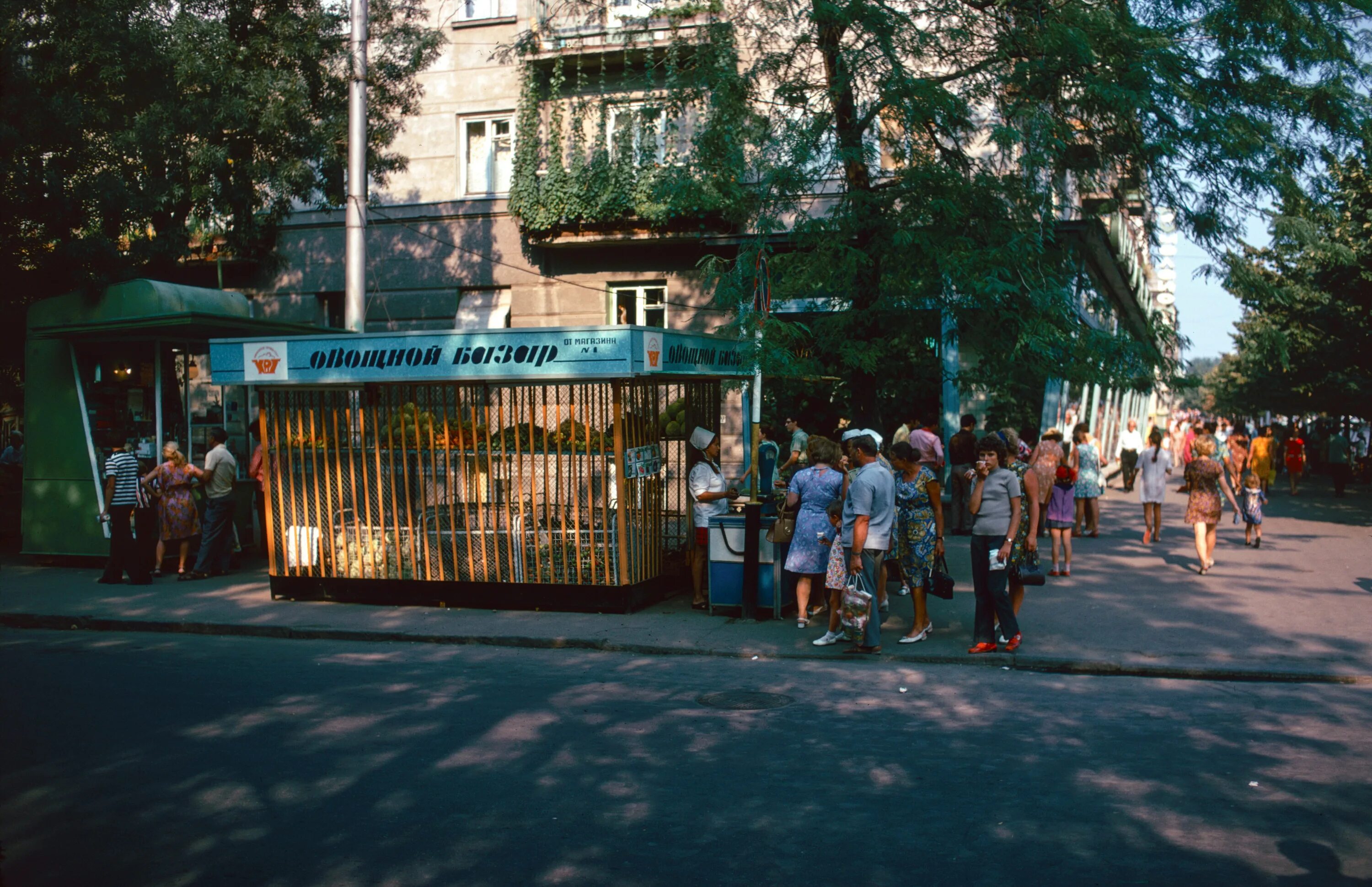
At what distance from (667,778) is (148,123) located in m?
13.7

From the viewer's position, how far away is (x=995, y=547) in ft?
31.1

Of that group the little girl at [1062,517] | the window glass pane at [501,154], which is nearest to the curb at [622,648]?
the little girl at [1062,517]

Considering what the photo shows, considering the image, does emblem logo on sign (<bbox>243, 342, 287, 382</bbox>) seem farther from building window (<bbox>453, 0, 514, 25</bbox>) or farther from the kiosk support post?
building window (<bbox>453, 0, 514, 25</bbox>)

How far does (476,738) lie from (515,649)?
3173 millimetres

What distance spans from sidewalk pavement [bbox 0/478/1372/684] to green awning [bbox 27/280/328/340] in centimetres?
312

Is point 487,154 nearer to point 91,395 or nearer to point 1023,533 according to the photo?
point 91,395

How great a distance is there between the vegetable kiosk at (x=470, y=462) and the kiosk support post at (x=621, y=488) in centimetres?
2

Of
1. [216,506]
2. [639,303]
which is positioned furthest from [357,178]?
[639,303]

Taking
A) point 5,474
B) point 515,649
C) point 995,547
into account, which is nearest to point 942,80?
point 995,547

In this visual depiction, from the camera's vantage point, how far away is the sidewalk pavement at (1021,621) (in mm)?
9414

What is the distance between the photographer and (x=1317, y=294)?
25047mm

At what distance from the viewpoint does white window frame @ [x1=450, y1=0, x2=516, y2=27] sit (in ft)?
72.1

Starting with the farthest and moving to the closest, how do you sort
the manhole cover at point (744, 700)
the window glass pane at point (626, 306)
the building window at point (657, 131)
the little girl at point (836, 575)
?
the window glass pane at point (626, 306) < the building window at point (657, 131) < the little girl at point (836, 575) < the manhole cover at point (744, 700)

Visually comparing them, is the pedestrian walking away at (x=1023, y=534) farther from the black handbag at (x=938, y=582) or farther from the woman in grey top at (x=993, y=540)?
the black handbag at (x=938, y=582)
